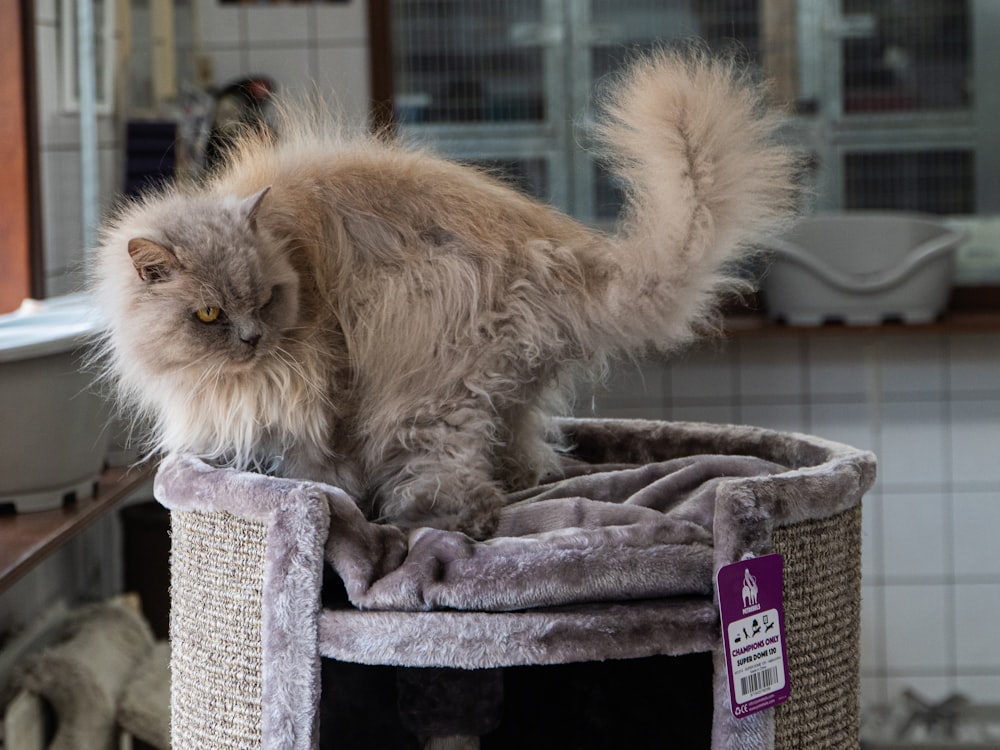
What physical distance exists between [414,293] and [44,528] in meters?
0.62

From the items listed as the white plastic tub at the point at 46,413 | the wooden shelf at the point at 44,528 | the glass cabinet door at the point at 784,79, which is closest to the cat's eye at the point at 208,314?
the wooden shelf at the point at 44,528

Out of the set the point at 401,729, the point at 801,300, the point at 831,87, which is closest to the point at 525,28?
the point at 831,87

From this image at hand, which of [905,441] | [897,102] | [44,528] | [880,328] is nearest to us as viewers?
[44,528]

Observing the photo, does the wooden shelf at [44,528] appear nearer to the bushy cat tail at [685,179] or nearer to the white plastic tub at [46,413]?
the white plastic tub at [46,413]

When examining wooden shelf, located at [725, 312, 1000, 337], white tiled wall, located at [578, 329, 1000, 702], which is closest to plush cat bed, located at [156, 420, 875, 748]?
wooden shelf, located at [725, 312, 1000, 337]

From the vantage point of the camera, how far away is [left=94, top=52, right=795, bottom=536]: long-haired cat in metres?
1.00

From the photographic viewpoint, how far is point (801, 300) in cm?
266

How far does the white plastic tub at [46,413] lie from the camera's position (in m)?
1.37

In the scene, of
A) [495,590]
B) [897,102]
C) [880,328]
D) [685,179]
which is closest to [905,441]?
[880,328]

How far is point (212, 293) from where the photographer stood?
997 mm

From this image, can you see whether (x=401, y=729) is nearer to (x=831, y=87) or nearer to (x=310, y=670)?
(x=310, y=670)

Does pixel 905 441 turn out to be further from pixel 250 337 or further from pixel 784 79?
pixel 250 337

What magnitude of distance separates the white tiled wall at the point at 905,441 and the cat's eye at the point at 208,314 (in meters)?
1.79

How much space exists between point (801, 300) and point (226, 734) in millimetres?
1928
